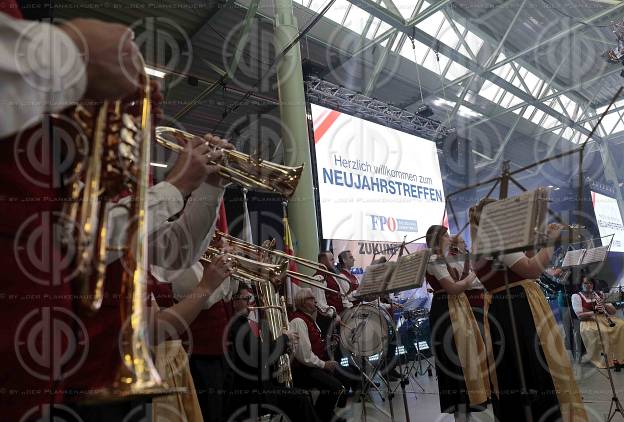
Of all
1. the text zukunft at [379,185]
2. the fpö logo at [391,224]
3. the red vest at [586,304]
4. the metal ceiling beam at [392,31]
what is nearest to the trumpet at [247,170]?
the text zukunft at [379,185]

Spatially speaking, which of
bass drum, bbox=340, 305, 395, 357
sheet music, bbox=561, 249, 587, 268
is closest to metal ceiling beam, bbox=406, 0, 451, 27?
sheet music, bbox=561, 249, 587, 268

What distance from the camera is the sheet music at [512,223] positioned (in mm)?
1832

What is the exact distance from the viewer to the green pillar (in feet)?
20.1

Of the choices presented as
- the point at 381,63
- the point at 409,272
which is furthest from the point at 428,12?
the point at 409,272

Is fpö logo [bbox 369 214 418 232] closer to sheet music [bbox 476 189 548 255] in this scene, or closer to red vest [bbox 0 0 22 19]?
sheet music [bbox 476 189 548 255]

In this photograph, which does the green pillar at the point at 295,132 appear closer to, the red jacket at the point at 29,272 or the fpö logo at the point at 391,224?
the fpö logo at the point at 391,224

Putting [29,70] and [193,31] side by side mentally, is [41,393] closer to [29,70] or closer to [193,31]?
[29,70]

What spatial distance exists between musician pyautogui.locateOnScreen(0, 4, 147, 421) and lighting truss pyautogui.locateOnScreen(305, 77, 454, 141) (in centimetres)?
762

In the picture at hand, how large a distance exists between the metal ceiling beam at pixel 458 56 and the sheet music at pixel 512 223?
22.3ft

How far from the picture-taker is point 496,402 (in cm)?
338

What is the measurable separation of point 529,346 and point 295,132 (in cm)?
431

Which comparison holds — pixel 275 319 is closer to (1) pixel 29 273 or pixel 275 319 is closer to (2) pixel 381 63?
(1) pixel 29 273

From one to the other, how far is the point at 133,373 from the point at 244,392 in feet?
9.44

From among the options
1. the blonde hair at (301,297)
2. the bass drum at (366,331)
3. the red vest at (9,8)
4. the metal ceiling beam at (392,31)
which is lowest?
the bass drum at (366,331)
